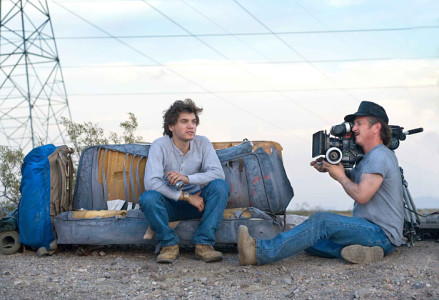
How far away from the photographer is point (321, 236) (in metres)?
4.38

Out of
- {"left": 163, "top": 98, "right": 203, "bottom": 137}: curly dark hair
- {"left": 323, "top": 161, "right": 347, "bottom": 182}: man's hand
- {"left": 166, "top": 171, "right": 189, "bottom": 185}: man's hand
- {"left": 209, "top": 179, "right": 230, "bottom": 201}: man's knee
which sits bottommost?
{"left": 209, "top": 179, "right": 230, "bottom": 201}: man's knee

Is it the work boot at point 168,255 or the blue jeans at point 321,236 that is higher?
the blue jeans at point 321,236

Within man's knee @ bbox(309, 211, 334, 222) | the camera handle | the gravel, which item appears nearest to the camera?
the gravel

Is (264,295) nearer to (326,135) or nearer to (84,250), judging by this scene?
(326,135)

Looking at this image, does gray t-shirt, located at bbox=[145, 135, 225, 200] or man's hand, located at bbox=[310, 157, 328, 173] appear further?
gray t-shirt, located at bbox=[145, 135, 225, 200]

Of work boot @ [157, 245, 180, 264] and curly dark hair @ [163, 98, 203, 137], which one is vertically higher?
curly dark hair @ [163, 98, 203, 137]

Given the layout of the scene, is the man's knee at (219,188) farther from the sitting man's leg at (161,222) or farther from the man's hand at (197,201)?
the sitting man's leg at (161,222)

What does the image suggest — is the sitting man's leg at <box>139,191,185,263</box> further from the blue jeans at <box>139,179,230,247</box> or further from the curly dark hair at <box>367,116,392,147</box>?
the curly dark hair at <box>367,116,392,147</box>

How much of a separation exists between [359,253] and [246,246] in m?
0.92

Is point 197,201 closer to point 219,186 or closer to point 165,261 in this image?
point 219,186

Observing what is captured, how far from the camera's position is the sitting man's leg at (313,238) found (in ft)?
14.2

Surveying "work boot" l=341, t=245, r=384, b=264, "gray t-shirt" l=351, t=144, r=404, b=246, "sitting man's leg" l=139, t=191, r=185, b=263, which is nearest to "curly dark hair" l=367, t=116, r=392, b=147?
"gray t-shirt" l=351, t=144, r=404, b=246

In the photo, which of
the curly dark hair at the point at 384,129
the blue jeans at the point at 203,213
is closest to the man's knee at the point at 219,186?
the blue jeans at the point at 203,213

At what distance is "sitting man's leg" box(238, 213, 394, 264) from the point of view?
4.34 metres
